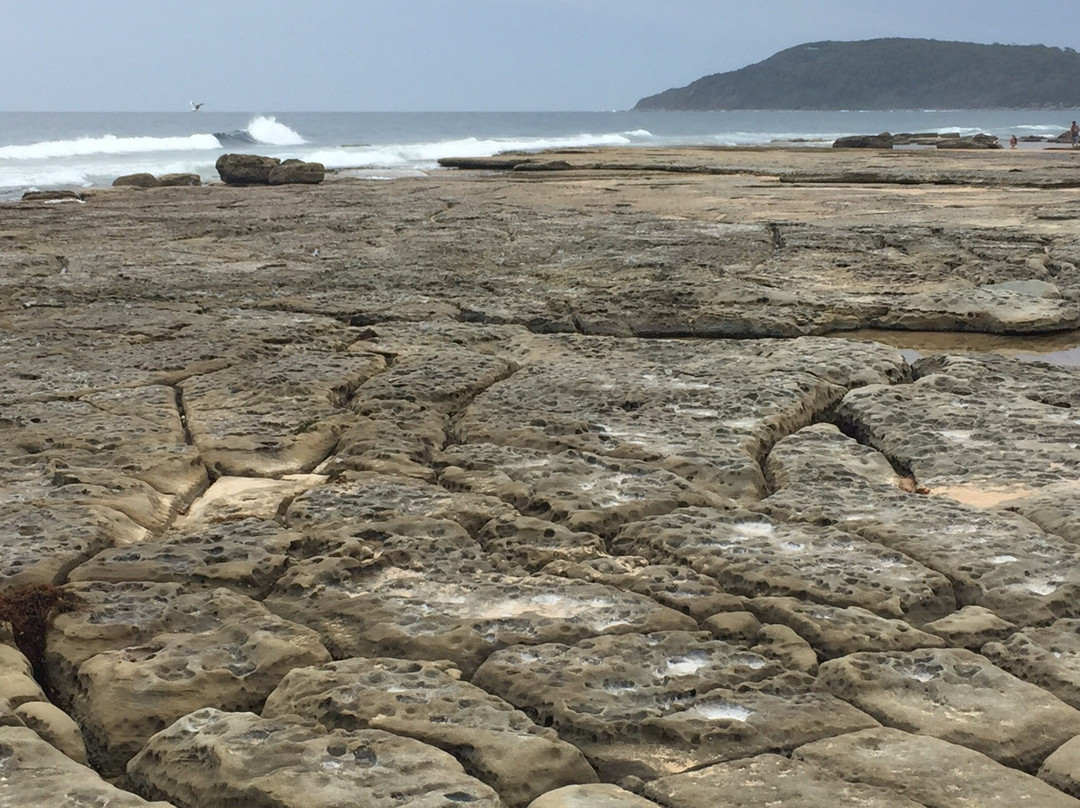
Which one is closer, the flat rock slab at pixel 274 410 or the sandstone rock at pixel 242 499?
the sandstone rock at pixel 242 499

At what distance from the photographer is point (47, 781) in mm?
1509

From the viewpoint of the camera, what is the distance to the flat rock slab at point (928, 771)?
1.50m

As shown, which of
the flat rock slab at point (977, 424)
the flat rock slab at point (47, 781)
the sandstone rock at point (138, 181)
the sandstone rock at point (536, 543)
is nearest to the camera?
the flat rock slab at point (47, 781)

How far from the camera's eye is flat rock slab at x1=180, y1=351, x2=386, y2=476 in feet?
9.61

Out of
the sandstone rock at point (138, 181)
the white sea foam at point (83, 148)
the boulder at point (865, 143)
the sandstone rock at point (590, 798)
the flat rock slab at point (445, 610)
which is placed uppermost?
the white sea foam at point (83, 148)

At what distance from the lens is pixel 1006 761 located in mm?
1620

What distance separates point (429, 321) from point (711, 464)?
6.51 ft

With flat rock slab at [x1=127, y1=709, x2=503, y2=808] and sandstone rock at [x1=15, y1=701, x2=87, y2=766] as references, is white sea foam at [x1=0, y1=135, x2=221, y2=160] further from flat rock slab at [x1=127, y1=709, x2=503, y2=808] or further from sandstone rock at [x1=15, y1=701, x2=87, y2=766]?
flat rock slab at [x1=127, y1=709, x2=503, y2=808]

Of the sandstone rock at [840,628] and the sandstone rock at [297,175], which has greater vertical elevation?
the sandstone rock at [297,175]

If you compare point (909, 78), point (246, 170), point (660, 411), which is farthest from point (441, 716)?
point (909, 78)

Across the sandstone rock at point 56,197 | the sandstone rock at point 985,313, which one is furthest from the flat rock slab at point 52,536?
the sandstone rock at point 56,197

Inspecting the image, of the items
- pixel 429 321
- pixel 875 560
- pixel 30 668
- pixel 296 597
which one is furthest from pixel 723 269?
pixel 30 668

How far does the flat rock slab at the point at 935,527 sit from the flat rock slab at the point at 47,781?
58.0 inches

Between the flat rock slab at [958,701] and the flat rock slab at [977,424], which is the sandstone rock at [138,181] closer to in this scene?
the flat rock slab at [977,424]
